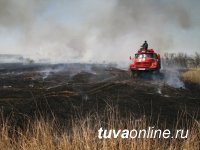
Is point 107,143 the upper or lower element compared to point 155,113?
upper

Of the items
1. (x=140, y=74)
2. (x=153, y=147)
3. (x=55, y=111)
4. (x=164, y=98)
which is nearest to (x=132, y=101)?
(x=164, y=98)

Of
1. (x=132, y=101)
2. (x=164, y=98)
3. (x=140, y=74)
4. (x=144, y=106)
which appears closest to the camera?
(x=144, y=106)

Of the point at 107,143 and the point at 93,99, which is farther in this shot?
the point at 93,99

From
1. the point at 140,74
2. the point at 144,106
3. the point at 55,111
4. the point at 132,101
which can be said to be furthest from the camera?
the point at 140,74

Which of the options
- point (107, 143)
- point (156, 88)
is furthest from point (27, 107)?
point (156, 88)

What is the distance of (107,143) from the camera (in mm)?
6191

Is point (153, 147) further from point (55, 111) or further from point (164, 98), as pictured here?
point (164, 98)

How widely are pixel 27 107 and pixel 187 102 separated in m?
8.58

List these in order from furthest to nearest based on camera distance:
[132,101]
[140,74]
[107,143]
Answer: [140,74]
[132,101]
[107,143]

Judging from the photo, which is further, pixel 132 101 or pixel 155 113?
pixel 132 101

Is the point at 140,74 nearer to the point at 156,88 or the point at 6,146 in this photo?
the point at 156,88

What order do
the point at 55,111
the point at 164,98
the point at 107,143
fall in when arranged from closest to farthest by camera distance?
1. the point at 107,143
2. the point at 55,111
3. the point at 164,98

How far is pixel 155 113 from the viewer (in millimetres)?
14883

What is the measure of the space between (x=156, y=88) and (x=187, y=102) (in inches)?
232
